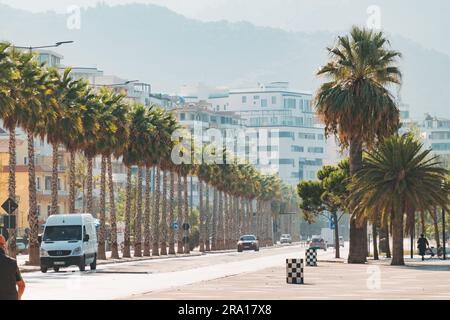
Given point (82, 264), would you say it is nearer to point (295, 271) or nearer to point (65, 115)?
point (65, 115)

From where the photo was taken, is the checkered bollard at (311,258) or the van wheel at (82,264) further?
the checkered bollard at (311,258)

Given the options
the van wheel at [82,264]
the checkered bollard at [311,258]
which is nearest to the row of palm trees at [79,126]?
the van wheel at [82,264]

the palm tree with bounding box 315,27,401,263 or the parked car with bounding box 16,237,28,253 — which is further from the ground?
the palm tree with bounding box 315,27,401,263

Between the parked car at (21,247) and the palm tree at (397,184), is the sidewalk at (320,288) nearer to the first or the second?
the palm tree at (397,184)

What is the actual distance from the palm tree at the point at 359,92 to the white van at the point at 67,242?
50.9 ft

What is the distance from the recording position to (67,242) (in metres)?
60.7

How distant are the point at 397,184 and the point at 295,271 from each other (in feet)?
71.2

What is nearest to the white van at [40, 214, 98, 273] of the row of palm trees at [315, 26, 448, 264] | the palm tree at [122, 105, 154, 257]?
the row of palm trees at [315, 26, 448, 264]

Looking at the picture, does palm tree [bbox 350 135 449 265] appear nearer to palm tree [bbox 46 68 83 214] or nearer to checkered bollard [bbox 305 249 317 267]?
checkered bollard [bbox 305 249 317 267]

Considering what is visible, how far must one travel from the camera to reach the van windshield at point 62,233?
201 feet

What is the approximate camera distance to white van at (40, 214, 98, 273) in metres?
60.2

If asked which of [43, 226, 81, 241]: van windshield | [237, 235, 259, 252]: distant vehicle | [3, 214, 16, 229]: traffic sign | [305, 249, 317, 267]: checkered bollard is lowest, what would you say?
[237, 235, 259, 252]: distant vehicle

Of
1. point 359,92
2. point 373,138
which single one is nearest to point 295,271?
point 359,92
